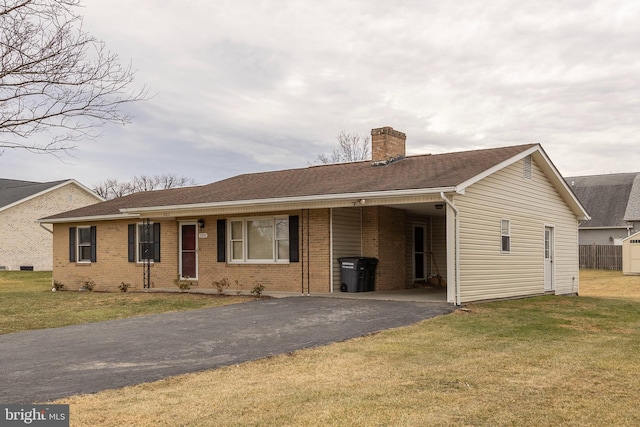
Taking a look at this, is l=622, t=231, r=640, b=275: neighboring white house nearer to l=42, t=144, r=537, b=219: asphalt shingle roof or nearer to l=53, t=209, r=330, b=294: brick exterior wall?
l=42, t=144, r=537, b=219: asphalt shingle roof

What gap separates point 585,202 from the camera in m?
46.8

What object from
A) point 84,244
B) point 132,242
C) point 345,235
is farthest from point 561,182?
point 84,244

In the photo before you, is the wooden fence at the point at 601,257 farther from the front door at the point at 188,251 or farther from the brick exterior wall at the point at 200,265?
the front door at the point at 188,251

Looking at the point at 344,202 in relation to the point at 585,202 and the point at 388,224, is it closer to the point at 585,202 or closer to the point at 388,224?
the point at 388,224

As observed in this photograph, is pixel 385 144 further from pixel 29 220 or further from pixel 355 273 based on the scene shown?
pixel 29 220

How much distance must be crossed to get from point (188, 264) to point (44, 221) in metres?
7.56

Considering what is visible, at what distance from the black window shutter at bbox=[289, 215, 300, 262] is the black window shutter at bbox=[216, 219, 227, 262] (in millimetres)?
2523

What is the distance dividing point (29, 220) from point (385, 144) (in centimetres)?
2679

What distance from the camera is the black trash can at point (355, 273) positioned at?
17.1 m

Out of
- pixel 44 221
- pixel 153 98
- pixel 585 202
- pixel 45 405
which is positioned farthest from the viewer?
pixel 585 202

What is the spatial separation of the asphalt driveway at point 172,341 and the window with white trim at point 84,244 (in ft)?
36.5

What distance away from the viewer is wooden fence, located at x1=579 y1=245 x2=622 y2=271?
3956 cm

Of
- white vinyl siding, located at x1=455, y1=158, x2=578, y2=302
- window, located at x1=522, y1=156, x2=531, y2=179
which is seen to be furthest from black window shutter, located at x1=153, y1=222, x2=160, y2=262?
window, located at x1=522, y1=156, x2=531, y2=179

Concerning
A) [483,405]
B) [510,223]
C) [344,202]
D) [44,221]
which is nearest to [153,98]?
[344,202]
